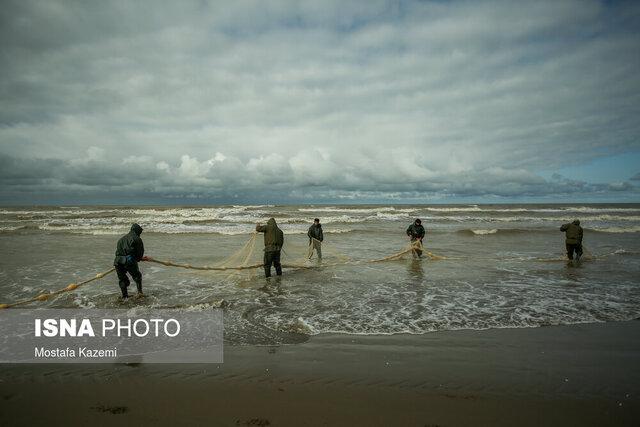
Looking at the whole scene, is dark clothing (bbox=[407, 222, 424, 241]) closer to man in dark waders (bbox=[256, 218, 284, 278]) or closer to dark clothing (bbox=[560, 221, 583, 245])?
dark clothing (bbox=[560, 221, 583, 245])

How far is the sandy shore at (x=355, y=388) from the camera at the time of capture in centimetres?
376

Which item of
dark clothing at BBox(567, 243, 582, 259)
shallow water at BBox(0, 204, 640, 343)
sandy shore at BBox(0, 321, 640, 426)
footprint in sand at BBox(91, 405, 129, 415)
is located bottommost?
shallow water at BBox(0, 204, 640, 343)

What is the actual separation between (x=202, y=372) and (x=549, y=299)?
8263 millimetres

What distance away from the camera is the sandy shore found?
3762 mm

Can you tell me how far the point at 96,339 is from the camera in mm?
6051

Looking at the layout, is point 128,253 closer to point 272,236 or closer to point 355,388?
point 272,236

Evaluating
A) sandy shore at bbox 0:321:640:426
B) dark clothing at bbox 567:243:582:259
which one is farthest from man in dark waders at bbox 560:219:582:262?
sandy shore at bbox 0:321:640:426

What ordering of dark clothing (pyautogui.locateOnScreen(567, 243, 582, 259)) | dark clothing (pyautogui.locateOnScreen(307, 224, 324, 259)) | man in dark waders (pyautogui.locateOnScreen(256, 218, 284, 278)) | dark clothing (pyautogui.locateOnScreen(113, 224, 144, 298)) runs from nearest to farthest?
dark clothing (pyautogui.locateOnScreen(113, 224, 144, 298)) → man in dark waders (pyautogui.locateOnScreen(256, 218, 284, 278)) → dark clothing (pyautogui.locateOnScreen(567, 243, 582, 259)) → dark clothing (pyautogui.locateOnScreen(307, 224, 324, 259))

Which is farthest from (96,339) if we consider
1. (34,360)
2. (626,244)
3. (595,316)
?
(626,244)

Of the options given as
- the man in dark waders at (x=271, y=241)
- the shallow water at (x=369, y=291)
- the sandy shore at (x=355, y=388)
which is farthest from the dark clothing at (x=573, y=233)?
the man in dark waders at (x=271, y=241)

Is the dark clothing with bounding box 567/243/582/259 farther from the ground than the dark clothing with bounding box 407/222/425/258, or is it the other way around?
the dark clothing with bounding box 407/222/425/258

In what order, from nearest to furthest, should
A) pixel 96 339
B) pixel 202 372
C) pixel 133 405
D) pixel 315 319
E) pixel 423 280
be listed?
pixel 133 405 < pixel 202 372 < pixel 96 339 < pixel 315 319 < pixel 423 280

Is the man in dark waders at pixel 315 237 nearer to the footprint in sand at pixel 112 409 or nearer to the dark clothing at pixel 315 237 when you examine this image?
the dark clothing at pixel 315 237

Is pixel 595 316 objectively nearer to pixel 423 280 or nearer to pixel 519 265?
pixel 423 280
